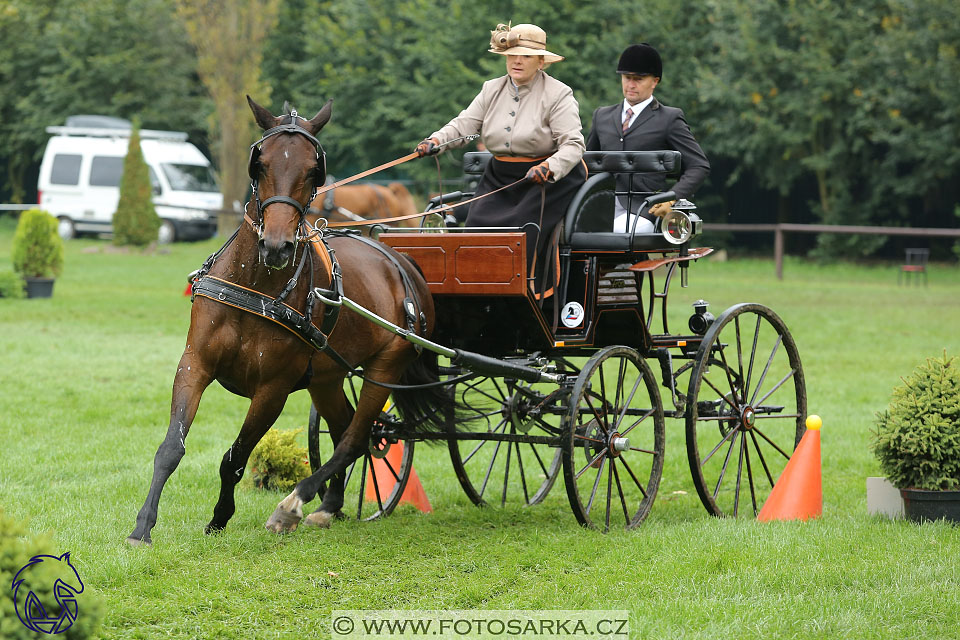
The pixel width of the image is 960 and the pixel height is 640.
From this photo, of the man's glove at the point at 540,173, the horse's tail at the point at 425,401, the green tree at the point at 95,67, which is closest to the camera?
the man's glove at the point at 540,173

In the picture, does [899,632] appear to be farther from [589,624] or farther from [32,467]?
[32,467]

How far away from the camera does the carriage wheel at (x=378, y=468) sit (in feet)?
21.5

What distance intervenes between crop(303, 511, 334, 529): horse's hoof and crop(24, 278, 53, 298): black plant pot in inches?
525

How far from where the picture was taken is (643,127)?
7.25 meters

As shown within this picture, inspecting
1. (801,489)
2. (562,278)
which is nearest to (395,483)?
(562,278)

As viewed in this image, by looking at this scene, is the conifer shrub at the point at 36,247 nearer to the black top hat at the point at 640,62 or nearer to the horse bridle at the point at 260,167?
the black top hat at the point at 640,62

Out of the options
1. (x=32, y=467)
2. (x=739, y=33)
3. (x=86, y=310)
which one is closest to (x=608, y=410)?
(x=32, y=467)

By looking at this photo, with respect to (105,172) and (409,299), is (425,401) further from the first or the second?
(105,172)

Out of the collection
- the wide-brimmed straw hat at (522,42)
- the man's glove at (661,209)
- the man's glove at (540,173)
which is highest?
the wide-brimmed straw hat at (522,42)

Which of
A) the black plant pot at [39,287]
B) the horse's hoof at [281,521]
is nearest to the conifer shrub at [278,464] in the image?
the horse's hoof at [281,521]

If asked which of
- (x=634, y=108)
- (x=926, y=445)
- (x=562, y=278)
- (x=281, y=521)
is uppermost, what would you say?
(x=634, y=108)

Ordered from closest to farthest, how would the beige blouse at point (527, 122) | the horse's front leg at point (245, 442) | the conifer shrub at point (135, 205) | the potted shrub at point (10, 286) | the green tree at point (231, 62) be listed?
the horse's front leg at point (245, 442), the beige blouse at point (527, 122), the potted shrub at point (10, 286), the conifer shrub at point (135, 205), the green tree at point (231, 62)

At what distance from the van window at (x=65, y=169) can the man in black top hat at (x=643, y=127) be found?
27.5m

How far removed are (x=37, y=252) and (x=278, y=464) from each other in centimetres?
1232
